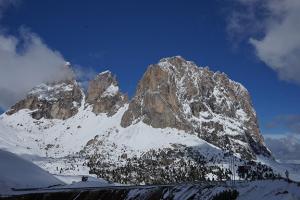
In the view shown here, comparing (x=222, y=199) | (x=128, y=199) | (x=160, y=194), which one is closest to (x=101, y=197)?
(x=128, y=199)

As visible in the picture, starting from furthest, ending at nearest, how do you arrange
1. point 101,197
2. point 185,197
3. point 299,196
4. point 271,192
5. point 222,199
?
point 101,197, point 185,197, point 222,199, point 271,192, point 299,196

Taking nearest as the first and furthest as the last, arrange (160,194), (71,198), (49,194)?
(160,194), (71,198), (49,194)

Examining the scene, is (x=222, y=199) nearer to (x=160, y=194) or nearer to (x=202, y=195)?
(x=202, y=195)

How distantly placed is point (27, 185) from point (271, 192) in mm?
137754

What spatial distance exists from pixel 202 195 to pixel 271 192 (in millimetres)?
12691

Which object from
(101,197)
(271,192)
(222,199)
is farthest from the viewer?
(101,197)

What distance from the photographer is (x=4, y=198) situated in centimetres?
12531

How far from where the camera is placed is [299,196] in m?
62.2

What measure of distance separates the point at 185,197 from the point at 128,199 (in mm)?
15261

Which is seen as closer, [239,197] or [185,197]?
[239,197]

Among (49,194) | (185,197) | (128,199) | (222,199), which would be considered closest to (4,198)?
(49,194)

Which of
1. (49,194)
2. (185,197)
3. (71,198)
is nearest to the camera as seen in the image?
(185,197)

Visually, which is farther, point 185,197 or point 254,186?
point 185,197

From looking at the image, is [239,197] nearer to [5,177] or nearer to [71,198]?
[71,198]
